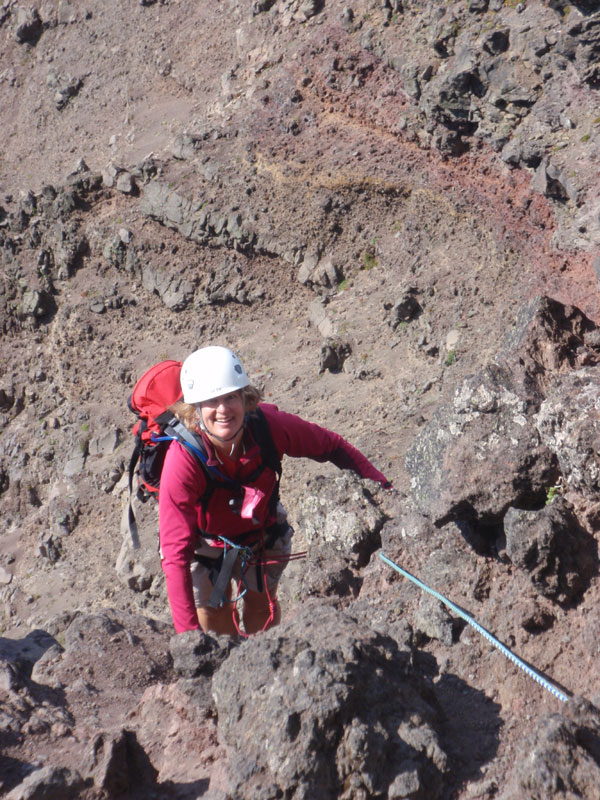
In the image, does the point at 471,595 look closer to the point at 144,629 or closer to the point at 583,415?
the point at 583,415

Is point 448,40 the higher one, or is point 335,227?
point 448,40

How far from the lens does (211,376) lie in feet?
13.5

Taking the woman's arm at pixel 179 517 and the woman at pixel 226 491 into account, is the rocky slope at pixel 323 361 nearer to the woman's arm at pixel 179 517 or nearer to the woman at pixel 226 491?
the woman at pixel 226 491

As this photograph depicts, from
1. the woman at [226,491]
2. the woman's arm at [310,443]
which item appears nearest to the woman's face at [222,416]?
the woman at [226,491]

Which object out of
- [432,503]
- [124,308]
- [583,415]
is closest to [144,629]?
[432,503]

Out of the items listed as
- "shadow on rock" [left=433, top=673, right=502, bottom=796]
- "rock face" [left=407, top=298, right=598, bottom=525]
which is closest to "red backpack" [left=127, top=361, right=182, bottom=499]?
"rock face" [left=407, top=298, right=598, bottom=525]

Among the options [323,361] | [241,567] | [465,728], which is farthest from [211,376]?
[323,361]

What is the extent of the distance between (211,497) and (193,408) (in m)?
0.57

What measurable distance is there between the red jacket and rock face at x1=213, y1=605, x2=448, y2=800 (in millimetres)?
1185

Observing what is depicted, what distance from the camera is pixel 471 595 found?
11.6 ft

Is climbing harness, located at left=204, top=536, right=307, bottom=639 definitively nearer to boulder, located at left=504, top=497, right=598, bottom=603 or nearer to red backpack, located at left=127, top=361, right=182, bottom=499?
red backpack, located at left=127, top=361, right=182, bottom=499

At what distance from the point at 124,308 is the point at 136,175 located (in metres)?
3.00

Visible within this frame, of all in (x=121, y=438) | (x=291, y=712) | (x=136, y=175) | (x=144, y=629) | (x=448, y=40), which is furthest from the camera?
(x=136, y=175)

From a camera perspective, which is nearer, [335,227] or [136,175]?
[335,227]
